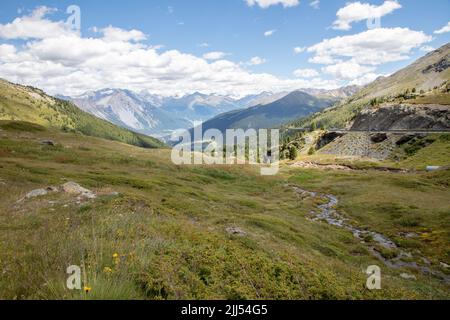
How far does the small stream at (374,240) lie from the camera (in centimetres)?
3359

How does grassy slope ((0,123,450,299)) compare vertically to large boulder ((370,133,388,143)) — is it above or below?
below

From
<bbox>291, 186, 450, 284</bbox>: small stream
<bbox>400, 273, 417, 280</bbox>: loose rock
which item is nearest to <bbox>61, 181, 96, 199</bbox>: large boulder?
<bbox>400, 273, 417, 280</bbox>: loose rock

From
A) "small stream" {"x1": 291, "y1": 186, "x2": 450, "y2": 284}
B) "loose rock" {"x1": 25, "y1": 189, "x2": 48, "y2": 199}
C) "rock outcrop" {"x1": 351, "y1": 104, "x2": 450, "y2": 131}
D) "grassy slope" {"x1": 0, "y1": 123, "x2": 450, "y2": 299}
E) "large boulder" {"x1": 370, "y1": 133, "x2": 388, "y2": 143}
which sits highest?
"rock outcrop" {"x1": 351, "y1": 104, "x2": 450, "y2": 131}

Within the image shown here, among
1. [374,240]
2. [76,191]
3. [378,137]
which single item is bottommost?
[374,240]

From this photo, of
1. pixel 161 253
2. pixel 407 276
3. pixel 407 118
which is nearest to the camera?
pixel 161 253

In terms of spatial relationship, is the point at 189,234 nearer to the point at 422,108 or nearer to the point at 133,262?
the point at 133,262

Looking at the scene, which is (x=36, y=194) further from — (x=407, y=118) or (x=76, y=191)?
(x=407, y=118)

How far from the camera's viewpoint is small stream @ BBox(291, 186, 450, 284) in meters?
33.6

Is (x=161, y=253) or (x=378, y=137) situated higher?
(x=378, y=137)

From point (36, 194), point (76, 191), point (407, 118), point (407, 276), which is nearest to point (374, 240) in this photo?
point (407, 276)

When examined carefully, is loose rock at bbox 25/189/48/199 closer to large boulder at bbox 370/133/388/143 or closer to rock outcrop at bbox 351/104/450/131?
large boulder at bbox 370/133/388/143

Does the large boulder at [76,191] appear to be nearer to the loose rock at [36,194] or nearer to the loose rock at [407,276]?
the loose rock at [36,194]

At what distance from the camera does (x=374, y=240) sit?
43.0 meters

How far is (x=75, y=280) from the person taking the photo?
8102mm
